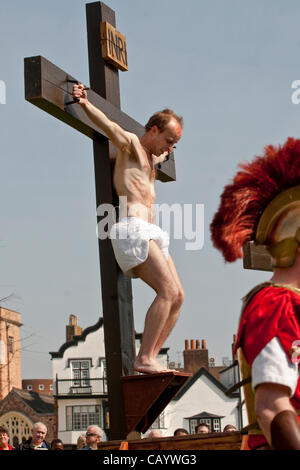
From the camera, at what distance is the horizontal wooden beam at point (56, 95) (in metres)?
5.60

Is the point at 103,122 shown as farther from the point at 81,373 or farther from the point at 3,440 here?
the point at 81,373

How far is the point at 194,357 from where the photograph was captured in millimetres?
44344

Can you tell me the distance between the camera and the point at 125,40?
6934 mm

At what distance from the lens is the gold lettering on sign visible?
21.7ft

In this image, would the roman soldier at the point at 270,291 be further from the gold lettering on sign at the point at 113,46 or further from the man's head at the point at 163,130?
the gold lettering on sign at the point at 113,46

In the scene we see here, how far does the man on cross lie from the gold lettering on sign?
0.82 metres

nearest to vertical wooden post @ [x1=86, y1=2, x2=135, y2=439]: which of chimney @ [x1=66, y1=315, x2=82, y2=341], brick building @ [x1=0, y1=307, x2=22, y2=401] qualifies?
chimney @ [x1=66, y1=315, x2=82, y2=341]

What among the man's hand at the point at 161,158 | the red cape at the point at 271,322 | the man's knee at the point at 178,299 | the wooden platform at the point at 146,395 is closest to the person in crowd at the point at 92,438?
the wooden platform at the point at 146,395

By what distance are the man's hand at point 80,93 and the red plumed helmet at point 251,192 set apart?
247cm

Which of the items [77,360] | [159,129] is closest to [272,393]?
[159,129]

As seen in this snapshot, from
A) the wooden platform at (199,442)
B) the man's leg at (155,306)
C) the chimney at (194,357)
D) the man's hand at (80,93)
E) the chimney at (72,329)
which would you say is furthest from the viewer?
the chimney at (72,329)

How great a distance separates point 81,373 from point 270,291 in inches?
1566

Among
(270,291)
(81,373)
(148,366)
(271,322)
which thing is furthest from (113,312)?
(81,373)

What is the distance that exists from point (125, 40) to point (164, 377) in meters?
2.87
